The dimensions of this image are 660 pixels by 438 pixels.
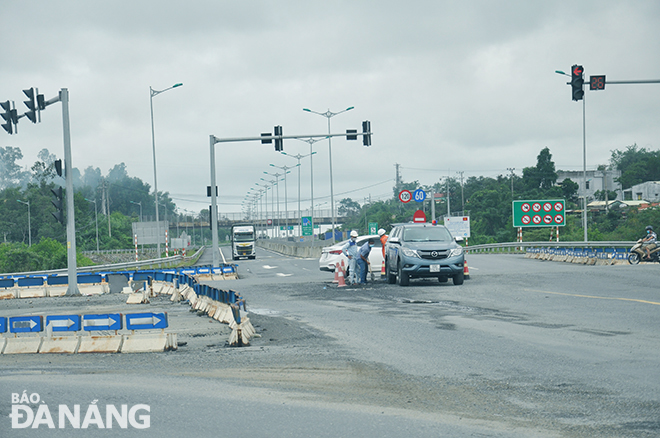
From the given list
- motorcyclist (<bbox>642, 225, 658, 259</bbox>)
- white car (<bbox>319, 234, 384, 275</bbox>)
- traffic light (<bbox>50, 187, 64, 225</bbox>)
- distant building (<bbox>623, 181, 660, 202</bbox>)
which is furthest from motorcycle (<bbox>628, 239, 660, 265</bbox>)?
A: distant building (<bbox>623, 181, 660, 202</bbox>)

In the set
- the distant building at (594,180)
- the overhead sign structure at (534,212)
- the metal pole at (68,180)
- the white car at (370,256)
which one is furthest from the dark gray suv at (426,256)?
the distant building at (594,180)

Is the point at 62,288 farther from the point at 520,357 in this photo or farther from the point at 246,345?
the point at 520,357

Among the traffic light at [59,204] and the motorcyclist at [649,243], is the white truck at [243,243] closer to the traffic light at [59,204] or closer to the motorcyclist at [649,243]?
the motorcyclist at [649,243]

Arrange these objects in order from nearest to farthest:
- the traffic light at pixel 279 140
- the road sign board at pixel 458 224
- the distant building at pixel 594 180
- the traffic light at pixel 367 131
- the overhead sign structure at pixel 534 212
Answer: the traffic light at pixel 279 140
the traffic light at pixel 367 131
the overhead sign structure at pixel 534 212
the road sign board at pixel 458 224
the distant building at pixel 594 180

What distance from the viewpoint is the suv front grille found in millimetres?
20969

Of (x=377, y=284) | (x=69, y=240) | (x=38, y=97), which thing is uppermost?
(x=38, y=97)

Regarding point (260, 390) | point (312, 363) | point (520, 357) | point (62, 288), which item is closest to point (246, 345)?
point (312, 363)

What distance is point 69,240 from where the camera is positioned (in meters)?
23.5

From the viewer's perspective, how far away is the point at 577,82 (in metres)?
22.6

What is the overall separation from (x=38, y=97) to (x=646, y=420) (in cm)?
1979

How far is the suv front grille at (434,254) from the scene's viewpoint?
68.8 feet

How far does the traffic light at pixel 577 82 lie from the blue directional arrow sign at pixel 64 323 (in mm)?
17435

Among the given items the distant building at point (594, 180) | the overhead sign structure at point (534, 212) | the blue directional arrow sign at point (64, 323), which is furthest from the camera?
the distant building at point (594, 180)

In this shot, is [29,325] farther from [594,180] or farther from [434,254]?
[594,180]
